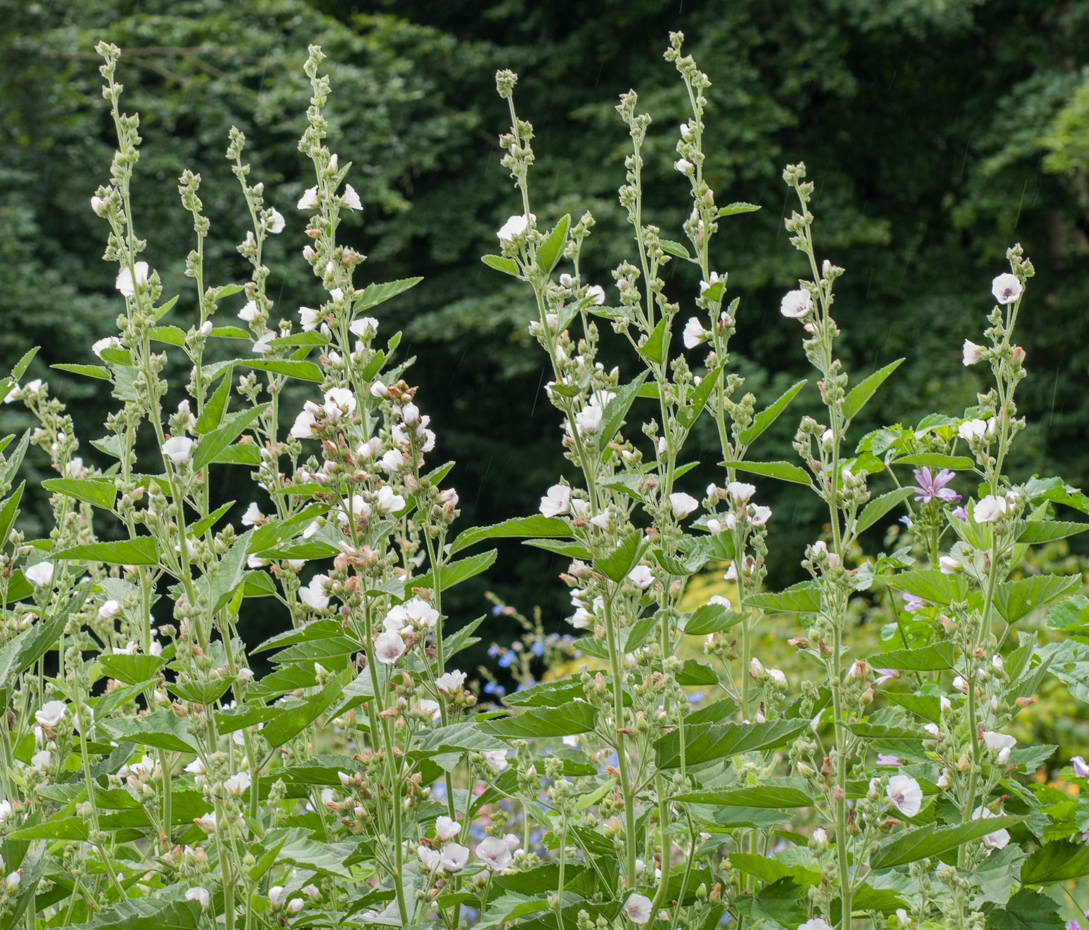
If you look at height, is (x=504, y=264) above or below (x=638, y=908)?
above

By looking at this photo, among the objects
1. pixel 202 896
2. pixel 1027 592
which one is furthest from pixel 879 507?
pixel 202 896

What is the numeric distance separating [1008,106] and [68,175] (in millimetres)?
7094

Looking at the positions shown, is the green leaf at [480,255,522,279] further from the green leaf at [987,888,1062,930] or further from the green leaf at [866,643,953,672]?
the green leaf at [987,888,1062,930]

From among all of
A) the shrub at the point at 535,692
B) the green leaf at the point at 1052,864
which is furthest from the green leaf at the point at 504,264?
the green leaf at the point at 1052,864

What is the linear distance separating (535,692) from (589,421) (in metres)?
0.31

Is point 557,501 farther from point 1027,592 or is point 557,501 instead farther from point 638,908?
point 1027,592

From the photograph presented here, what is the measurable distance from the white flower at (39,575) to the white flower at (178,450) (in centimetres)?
40

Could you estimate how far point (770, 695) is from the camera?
137 centimetres

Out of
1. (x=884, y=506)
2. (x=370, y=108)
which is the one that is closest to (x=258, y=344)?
(x=884, y=506)

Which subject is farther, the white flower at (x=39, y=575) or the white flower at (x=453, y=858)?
the white flower at (x=39, y=575)

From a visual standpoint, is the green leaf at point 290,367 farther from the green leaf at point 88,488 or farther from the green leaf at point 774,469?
the green leaf at point 774,469

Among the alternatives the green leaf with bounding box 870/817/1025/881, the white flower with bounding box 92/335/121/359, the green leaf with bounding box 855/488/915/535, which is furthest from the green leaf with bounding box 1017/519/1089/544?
the white flower with bounding box 92/335/121/359

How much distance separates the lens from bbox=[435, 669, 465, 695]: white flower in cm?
127

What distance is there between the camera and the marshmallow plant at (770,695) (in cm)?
112
